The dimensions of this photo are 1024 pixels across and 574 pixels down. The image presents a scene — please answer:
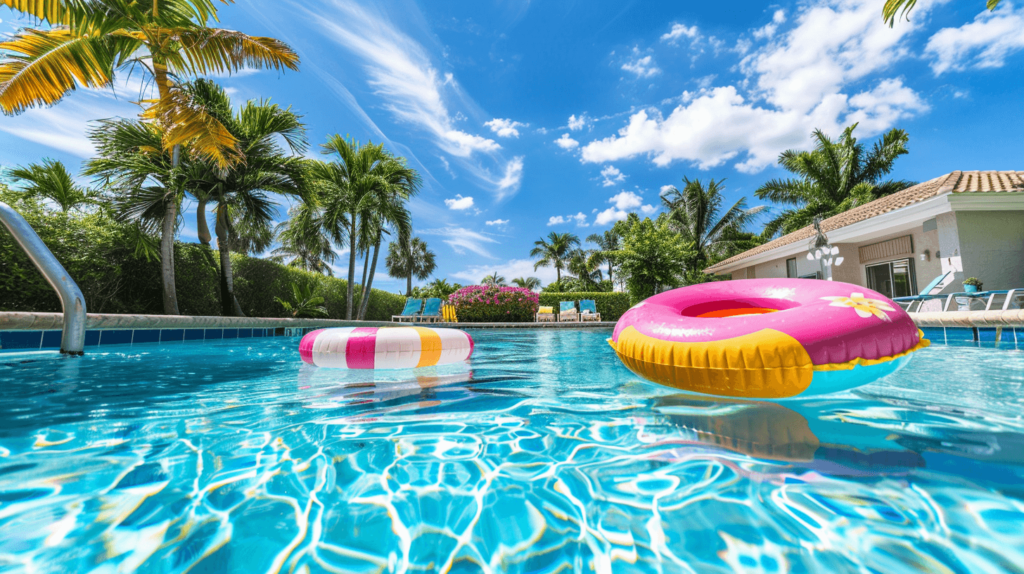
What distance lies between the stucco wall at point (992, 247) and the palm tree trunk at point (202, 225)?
54.6 ft

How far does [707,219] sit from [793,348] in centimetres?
2111

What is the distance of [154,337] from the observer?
20.1ft

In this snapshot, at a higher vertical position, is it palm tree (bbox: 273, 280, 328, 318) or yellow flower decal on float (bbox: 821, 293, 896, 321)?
palm tree (bbox: 273, 280, 328, 318)

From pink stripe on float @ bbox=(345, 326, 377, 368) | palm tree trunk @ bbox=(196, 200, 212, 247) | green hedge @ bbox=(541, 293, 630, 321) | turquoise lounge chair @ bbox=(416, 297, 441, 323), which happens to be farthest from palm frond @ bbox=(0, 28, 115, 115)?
green hedge @ bbox=(541, 293, 630, 321)

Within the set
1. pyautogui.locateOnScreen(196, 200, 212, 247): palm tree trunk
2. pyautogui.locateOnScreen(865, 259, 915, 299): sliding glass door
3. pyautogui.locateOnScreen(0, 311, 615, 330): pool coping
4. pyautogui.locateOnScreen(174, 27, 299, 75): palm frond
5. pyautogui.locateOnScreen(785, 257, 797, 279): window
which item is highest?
pyautogui.locateOnScreen(174, 27, 299, 75): palm frond

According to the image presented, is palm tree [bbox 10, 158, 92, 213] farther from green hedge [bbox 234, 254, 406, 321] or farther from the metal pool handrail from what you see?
the metal pool handrail

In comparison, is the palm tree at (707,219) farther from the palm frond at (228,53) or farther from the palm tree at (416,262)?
the palm tree at (416,262)

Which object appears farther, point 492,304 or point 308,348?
point 492,304

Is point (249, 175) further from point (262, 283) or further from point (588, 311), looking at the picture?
point (588, 311)

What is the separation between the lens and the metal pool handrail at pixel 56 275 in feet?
10.6

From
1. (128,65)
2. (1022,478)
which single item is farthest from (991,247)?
(128,65)

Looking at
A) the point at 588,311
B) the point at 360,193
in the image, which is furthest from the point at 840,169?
the point at 360,193

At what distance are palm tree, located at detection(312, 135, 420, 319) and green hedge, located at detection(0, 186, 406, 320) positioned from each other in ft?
9.41

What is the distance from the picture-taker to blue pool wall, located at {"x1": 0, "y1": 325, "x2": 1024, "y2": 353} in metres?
4.95
